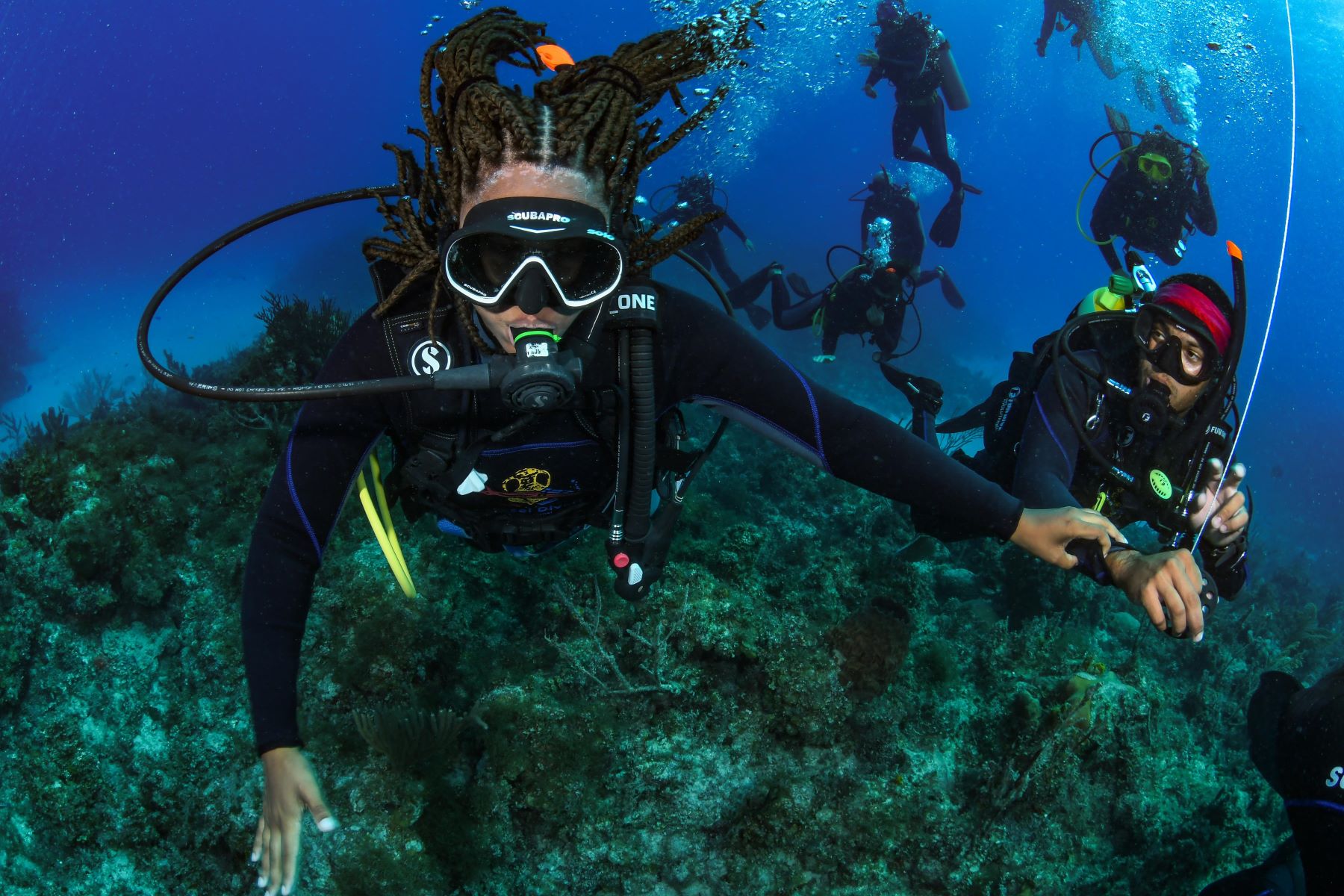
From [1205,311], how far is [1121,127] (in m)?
8.65

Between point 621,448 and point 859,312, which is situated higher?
point 859,312

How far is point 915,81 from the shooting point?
13039 mm

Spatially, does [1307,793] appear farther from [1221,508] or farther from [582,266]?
[582,266]

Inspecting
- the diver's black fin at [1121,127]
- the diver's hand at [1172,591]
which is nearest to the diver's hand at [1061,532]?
the diver's hand at [1172,591]

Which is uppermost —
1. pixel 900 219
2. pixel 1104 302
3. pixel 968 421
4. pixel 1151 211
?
pixel 900 219

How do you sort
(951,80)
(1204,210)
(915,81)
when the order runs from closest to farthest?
(1204,210), (915,81), (951,80)

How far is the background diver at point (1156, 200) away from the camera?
8.59 meters

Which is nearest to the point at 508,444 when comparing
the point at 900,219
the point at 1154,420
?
the point at 1154,420

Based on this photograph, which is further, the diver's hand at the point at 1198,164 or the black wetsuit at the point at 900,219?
the black wetsuit at the point at 900,219

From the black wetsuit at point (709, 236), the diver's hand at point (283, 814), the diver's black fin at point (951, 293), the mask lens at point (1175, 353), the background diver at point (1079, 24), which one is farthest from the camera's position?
the background diver at point (1079, 24)

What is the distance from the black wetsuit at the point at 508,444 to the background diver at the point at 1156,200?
8.16 m

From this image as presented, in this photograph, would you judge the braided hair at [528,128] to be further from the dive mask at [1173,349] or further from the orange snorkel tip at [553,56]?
the dive mask at [1173,349]

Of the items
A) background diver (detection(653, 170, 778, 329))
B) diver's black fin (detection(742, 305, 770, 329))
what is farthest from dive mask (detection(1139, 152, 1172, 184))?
diver's black fin (detection(742, 305, 770, 329))

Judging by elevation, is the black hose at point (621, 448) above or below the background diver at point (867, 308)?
below
